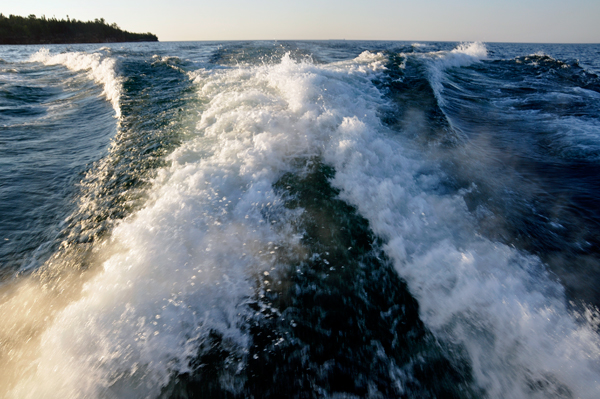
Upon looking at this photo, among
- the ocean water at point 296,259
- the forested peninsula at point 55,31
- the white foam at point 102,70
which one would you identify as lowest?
the ocean water at point 296,259

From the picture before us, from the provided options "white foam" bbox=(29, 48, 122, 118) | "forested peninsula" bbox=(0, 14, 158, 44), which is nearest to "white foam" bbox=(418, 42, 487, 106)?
"white foam" bbox=(29, 48, 122, 118)

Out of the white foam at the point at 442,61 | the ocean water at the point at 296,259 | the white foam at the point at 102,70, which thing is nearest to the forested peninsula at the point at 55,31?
the white foam at the point at 102,70

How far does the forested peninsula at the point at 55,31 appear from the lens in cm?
4824

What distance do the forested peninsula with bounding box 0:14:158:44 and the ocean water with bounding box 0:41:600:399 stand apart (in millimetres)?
72031

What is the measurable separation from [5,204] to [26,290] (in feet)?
6.62

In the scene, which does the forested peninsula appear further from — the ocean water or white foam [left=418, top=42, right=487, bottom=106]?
white foam [left=418, top=42, right=487, bottom=106]

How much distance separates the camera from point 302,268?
8.55 feet

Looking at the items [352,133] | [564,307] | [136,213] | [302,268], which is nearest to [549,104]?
[352,133]

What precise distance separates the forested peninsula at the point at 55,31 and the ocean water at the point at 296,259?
7203 centimetres

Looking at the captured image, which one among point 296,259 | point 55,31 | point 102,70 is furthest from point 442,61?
point 55,31

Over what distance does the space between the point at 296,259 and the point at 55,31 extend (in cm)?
8413

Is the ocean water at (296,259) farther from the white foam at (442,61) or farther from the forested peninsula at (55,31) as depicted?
the forested peninsula at (55,31)

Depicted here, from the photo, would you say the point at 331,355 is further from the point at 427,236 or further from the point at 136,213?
the point at 136,213

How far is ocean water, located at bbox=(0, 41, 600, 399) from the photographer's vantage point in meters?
1.92
